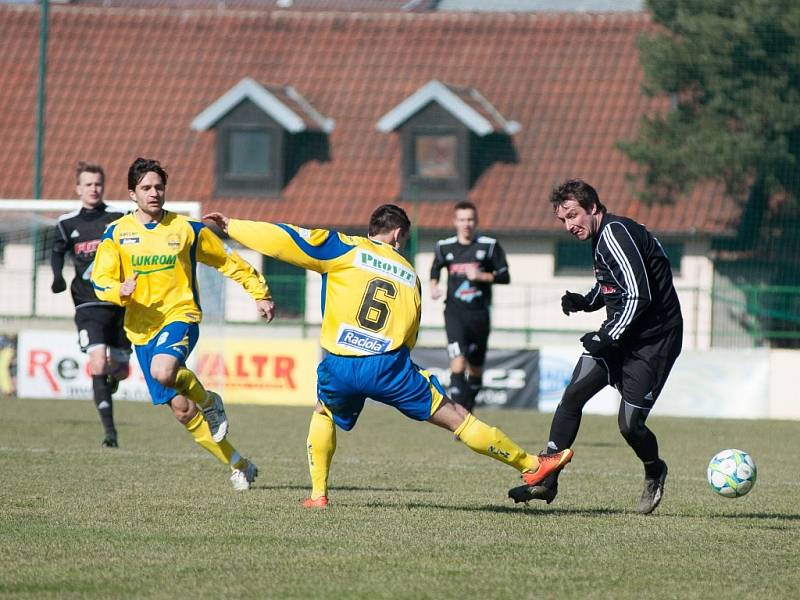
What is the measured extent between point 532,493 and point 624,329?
1079 millimetres

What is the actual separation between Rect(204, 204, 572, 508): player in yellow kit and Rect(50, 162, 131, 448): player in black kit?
4.66 m

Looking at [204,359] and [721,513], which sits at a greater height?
[721,513]

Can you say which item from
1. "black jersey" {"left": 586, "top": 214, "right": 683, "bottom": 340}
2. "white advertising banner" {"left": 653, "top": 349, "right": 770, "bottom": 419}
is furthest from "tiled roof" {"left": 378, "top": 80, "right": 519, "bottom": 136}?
"black jersey" {"left": 586, "top": 214, "right": 683, "bottom": 340}

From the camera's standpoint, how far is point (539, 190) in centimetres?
2756

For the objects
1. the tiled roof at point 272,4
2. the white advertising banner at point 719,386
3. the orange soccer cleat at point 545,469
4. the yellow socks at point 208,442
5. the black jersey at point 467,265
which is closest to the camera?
the orange soccer cleat at point 545,469

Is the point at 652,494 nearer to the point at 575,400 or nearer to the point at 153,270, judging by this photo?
the point at 575,400

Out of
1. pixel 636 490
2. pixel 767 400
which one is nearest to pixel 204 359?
pixel 767 400

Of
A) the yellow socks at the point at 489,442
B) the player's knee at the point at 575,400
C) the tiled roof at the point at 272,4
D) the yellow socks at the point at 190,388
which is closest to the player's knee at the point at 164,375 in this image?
the yellow socks at the point at 190,388

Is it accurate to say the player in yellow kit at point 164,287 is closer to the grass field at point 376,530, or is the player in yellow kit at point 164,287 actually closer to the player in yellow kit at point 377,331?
the grass field at point 376,530

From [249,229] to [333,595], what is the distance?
2606 millimetres

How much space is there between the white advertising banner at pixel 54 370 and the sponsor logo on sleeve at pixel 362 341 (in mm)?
13057

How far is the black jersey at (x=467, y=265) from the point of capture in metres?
14.2

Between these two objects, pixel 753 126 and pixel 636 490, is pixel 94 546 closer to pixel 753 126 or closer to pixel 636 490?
pixel 636 490

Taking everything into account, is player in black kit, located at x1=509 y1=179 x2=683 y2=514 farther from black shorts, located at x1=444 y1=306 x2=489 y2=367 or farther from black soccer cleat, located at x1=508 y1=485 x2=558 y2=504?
black shorts, located at x1=444 y1=306 x2=489 y2=367
